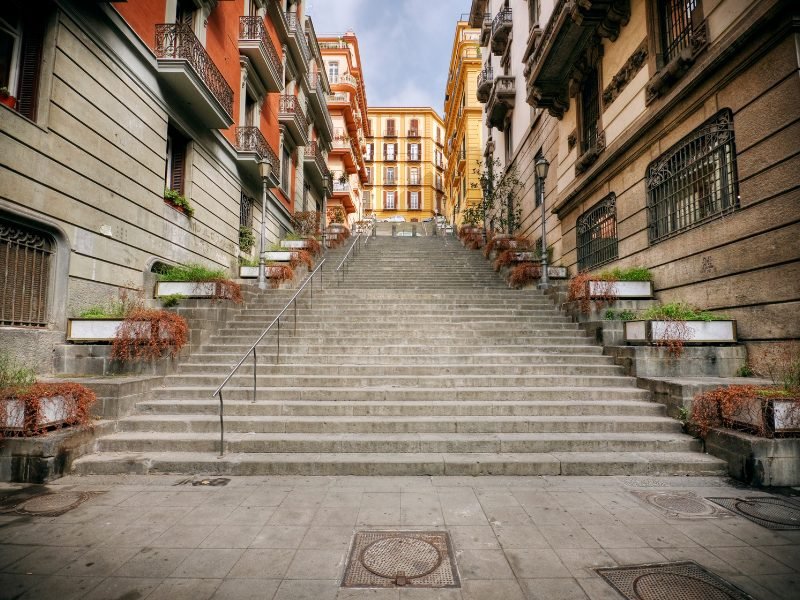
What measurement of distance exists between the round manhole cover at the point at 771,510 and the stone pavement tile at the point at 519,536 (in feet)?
7.04

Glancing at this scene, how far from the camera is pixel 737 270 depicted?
683 centimetres

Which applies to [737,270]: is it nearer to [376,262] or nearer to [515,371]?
[515,371]

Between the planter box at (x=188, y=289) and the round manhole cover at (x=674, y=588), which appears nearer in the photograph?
the round manhole cover at (x=674, y=588)

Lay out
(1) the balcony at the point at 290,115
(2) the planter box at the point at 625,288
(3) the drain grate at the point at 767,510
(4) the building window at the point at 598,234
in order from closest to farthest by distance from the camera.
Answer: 1. (3) the drain grate at the point at 767,510
2. (2) the planter box at the point at 625,288
3. (4) the building window at the point at 598,234
4. (1) the balcony at the point at 290,115

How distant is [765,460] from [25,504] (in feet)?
25.8

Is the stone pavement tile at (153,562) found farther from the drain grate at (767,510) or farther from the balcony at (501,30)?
the balcony at (501,30)

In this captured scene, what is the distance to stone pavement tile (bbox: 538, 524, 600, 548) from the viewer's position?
3.50 m

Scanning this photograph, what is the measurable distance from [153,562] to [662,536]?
417 centimetres

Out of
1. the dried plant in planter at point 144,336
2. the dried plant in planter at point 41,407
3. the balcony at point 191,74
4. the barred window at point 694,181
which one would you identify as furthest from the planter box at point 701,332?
the balcony at point 191,74

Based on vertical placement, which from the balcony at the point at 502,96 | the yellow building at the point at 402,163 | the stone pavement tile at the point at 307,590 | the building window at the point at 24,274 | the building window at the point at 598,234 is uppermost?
the yellow building at the point at 402,163

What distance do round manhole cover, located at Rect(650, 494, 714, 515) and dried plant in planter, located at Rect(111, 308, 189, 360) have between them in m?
7.56

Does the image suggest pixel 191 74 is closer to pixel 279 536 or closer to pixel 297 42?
pixel 279 536

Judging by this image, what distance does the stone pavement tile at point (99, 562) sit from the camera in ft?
10.3

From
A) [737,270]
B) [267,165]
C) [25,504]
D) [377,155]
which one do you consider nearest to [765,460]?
[737,270]
